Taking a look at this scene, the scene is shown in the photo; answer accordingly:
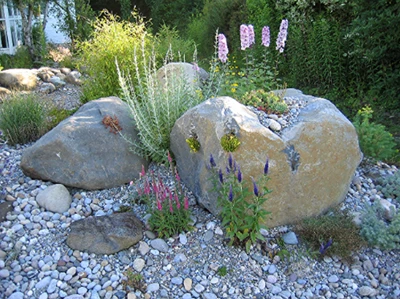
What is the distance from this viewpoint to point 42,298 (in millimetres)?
2867

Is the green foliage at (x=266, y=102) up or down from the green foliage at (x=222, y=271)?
up

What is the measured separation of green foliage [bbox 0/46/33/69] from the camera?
1088cm

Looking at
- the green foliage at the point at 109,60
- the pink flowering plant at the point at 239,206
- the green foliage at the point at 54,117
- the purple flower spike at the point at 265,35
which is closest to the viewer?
the pink flowering plant at the point at 239,206

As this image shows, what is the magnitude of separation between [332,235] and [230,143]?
110 centimetres

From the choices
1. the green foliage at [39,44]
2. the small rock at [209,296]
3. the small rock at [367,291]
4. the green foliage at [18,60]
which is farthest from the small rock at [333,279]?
the green foliage at [18,60]

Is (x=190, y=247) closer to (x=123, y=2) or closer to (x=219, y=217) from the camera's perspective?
(x=219, y=217)

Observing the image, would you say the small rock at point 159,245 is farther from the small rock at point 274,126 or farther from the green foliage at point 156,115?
the small rock at point 274,126

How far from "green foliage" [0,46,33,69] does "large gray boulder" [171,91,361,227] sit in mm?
8803

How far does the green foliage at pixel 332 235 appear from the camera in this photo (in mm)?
3264

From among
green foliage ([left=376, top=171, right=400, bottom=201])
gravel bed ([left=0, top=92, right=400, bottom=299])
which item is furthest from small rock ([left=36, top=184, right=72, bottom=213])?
green foliage ([left=376, top=171, right=400, bottom=201])

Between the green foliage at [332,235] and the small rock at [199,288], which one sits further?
the green foliage at [332,235]

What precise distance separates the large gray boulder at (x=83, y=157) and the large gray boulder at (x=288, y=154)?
933mm

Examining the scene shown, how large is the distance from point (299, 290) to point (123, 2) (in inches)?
630

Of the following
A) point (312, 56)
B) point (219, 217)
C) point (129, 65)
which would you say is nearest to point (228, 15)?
point (312, 56)
